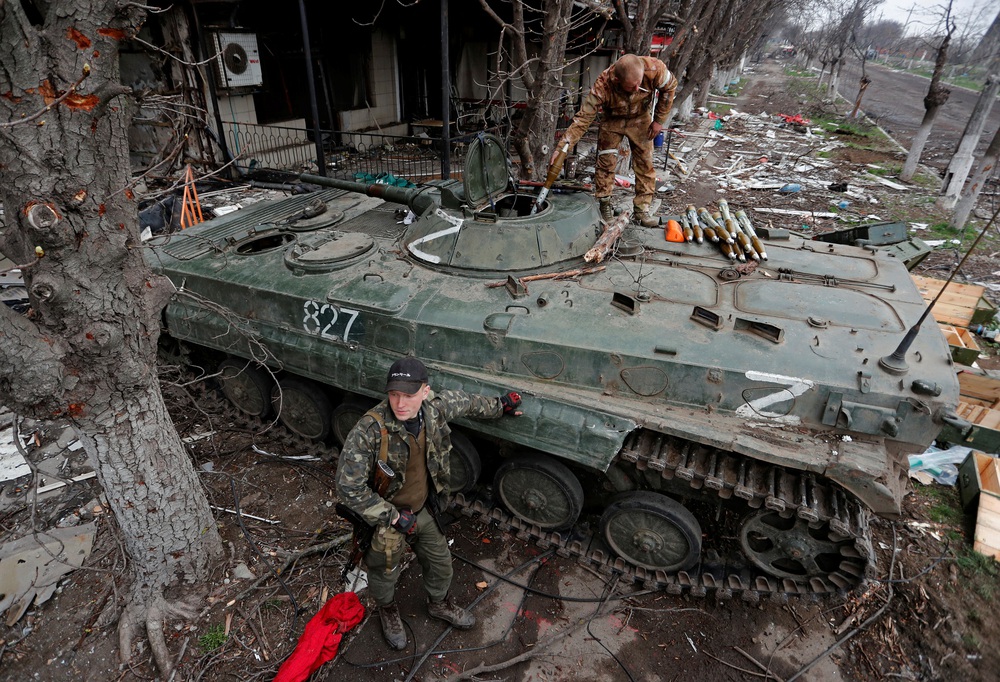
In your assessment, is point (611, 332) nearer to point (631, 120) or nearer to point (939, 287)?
point (631, 120)

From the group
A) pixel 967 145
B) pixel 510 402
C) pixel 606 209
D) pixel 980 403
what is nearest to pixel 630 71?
pixel 606 209

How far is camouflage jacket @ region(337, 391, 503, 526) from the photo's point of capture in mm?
3123

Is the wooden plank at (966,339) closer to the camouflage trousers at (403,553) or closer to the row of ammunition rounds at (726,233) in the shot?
the row of ammunition rounds at (726,233)

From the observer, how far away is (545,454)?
14.0 feet

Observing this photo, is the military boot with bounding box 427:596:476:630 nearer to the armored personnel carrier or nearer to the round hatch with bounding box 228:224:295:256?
the armored personnel carrier

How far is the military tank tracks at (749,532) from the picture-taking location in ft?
11.5

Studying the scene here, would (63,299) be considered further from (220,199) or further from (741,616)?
(220,199)

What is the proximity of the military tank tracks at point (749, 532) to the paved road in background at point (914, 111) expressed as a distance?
659 inches

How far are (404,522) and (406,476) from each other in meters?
0.28

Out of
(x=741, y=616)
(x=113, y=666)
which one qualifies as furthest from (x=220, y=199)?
(x=741, y=616)

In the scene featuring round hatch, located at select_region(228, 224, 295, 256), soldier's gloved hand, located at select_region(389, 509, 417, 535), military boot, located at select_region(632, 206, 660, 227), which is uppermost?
military boot, located at select_region(632, 206, 660, 227)

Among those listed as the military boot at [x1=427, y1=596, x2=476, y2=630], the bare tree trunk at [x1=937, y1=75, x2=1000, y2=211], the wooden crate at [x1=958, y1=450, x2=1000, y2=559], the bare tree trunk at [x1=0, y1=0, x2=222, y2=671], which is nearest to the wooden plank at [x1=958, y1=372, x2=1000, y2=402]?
the wooden crate at [x1=958, y1=450, x2=1000, y2=559]

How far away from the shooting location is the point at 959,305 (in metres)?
7.28

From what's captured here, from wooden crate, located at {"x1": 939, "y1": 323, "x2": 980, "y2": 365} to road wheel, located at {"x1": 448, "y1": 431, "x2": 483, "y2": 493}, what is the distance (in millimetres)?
5029
